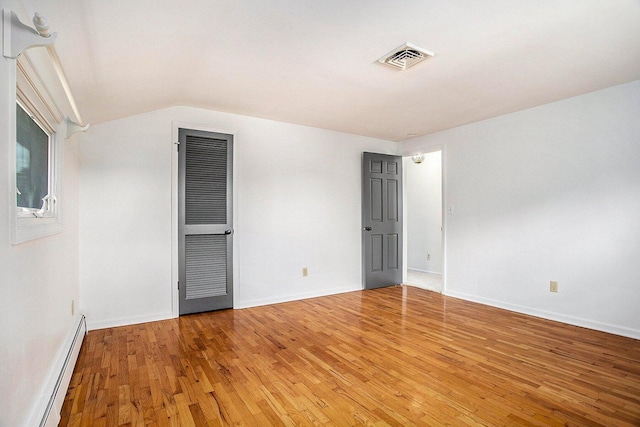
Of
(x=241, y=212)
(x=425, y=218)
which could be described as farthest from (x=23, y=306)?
(x=425, y=218)

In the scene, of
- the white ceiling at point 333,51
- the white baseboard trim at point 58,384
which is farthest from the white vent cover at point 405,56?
the white baseboard trim at point 58,384

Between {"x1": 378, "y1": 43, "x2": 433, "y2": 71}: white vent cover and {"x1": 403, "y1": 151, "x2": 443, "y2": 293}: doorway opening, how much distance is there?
3699 mm

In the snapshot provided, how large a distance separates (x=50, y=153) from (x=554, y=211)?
4756 millimetres

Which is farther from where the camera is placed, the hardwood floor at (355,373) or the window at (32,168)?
the hardwood floor at (355,373)

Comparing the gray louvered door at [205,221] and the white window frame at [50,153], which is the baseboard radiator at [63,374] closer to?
the white window frame at [50,153]

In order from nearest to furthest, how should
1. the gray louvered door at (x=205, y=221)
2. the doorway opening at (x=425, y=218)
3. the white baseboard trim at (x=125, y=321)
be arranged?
the white baseboard trim at (x=125, y=321)
the gray louvered door at (x=205, y=221)
the doorway opening at (x=425, y=218)

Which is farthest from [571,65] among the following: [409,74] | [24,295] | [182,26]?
[24,295]

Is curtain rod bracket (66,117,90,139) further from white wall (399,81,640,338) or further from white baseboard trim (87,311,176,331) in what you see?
white wall (399,81,640,338)

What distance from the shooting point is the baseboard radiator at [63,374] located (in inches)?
66.6

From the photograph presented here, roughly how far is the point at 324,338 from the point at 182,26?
2699 millimetres

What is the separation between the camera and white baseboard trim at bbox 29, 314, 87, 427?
1604mm

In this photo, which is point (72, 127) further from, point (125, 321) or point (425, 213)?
point (425, 213)

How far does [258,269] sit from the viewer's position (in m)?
4.22

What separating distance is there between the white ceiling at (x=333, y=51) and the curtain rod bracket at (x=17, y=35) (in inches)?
9.8
